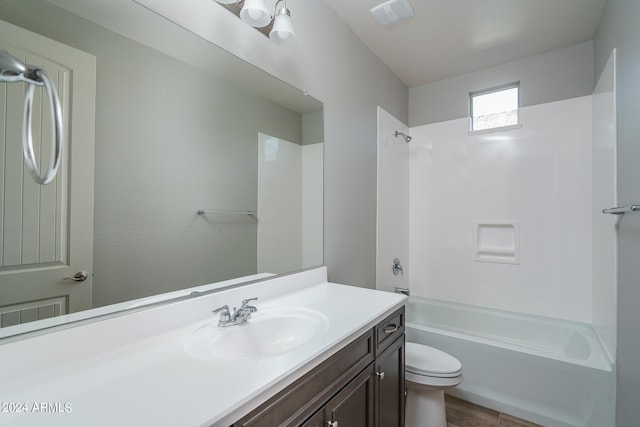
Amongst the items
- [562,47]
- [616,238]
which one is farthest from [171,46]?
[562,47]

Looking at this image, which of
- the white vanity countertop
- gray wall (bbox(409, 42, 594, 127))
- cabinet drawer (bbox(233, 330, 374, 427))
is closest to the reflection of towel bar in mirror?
the white vanity countertop

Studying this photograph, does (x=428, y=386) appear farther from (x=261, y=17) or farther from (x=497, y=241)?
(x=261, y=17)

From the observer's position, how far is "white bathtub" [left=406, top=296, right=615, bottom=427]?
1.66 metres

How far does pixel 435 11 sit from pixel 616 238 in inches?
71.2

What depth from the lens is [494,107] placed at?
8.68 ft

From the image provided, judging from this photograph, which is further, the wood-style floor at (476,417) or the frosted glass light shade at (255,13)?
the wood-style floor at (476,417)

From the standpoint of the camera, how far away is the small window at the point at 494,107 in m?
2.52

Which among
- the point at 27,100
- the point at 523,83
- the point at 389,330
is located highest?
the point at 523,83

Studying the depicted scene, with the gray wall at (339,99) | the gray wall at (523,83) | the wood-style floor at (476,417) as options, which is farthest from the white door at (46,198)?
the gray wall at (523,83)

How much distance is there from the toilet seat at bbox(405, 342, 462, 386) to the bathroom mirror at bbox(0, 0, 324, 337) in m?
1.02

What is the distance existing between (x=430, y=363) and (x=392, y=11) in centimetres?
224

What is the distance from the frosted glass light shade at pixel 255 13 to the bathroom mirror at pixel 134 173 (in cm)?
17

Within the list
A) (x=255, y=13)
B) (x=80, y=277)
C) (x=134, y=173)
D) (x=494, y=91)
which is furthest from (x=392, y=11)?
(x=80, y=277)

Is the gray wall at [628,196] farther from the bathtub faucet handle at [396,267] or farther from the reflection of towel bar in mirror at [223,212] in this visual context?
the reflection of towel bar in mirror at [223,212]
